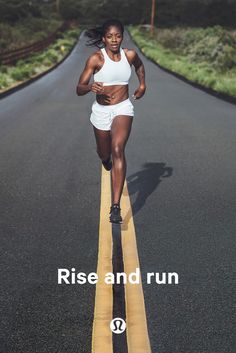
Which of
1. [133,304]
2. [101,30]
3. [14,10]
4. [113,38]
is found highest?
[14,10]

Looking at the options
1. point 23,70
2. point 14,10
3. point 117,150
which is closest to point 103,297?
point 117,150

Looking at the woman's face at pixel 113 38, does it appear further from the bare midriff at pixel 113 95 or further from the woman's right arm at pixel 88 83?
the bare midriff at pixel 113 95

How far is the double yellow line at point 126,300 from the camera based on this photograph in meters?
3.22

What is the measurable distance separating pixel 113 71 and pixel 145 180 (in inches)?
95.6

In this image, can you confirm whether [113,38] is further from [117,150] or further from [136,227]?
[136,227]

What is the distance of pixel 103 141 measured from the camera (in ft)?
18.4

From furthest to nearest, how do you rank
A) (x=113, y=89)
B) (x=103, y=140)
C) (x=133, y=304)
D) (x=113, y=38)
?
1. (x=103, y=140)
2. (x=113, y=89)
3. (x=113, y=38)
4. (x=133, y=304)

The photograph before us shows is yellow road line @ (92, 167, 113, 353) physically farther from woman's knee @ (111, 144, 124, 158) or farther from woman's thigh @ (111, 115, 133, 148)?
woman's thigh @ (111, 115, 133, 148)

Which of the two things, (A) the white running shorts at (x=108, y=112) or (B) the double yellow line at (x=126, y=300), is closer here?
(B) the double yellow line at (x=126, y=300)

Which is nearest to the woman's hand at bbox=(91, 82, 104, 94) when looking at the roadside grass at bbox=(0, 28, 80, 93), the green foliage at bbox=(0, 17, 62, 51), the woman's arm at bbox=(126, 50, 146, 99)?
the woman's arm at bbox=(126, 50, 146, 99)

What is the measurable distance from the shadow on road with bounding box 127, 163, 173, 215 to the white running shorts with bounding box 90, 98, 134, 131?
1.06 m

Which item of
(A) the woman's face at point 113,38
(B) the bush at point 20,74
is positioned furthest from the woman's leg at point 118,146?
(B) the bush at point 20,74

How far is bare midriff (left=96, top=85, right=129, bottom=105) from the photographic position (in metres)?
5.16

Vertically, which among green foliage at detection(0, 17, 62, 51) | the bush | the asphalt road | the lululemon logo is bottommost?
the lululemon logo
